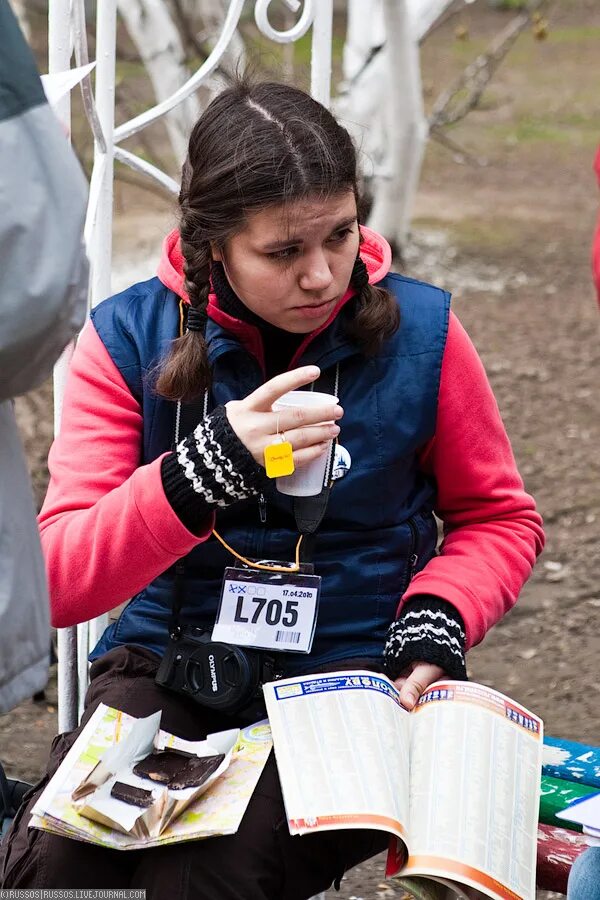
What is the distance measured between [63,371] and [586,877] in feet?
4.16

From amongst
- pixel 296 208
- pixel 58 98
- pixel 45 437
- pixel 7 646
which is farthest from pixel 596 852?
pixel 45 437

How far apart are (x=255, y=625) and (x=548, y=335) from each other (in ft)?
15.7

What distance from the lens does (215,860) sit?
1896mm

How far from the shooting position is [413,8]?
7.30m

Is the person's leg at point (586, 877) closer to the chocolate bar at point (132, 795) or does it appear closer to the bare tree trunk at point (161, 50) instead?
the chocolate bar at point (132, 795)

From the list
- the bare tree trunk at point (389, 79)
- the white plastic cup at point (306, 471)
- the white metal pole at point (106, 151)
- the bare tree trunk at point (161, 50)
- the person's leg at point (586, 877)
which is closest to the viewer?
the person's leg at point (586, 877)

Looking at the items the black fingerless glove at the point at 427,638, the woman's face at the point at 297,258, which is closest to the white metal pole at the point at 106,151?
the woman's face at the point at 297,258

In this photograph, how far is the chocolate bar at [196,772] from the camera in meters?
1.92

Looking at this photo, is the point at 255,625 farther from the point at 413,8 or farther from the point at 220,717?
the point at 413,8

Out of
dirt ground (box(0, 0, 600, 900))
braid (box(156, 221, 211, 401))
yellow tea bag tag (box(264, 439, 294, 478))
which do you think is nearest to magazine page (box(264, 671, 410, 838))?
yellow tea bag tag (box(264, 439, 294, 478))

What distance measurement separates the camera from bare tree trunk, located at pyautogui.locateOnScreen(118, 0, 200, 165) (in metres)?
6.37

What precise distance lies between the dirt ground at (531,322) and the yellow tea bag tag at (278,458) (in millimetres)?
1225

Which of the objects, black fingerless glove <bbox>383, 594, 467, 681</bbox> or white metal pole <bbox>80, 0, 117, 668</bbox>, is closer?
black fingerless glove <bbox>383, 594, 467, 681</bbox>

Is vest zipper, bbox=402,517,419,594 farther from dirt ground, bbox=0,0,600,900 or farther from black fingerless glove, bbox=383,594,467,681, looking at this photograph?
dirt ground, bbox=0,0,600,900
